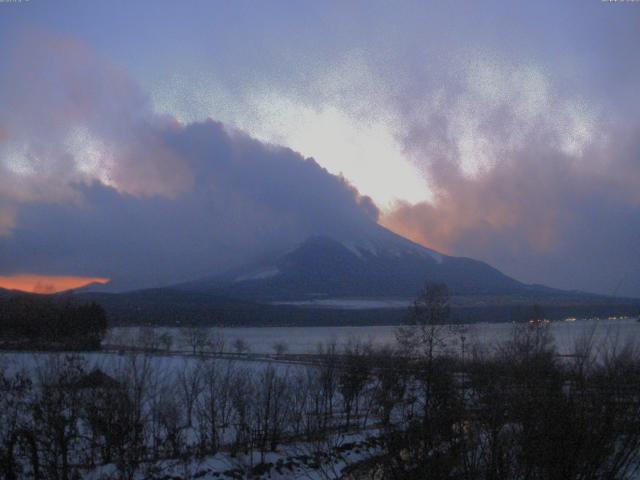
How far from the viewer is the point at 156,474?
49.0ft

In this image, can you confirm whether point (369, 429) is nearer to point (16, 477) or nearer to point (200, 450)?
point (200, 450)

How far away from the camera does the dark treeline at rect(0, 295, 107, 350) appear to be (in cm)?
3022

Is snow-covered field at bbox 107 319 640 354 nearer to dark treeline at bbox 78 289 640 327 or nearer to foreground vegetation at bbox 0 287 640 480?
foreground vegetation at bbox 0 287 640 480

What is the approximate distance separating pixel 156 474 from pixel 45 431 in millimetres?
3002

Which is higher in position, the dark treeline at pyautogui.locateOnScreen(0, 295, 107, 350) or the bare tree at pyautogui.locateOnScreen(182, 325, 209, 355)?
the dark treeline at pyautogui.locateOnScreen(0, 295, 107, 350)

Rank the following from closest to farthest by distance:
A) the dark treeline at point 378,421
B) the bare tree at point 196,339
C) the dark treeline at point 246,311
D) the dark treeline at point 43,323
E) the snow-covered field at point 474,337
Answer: the dark treeline at point 378,421
the snow-covered field at point 474,337
the dark treeline at point 43,323
the bare tree at point 196,339
the dark treeline at point 246,311

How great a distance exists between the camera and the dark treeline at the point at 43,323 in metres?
30.2

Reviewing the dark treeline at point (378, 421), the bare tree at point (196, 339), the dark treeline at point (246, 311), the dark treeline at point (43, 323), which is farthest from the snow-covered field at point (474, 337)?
the dark treeline at point (246, 311)

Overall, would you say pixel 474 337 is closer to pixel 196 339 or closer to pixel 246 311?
pixel 196 339


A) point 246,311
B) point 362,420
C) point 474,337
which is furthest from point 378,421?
point 246,311

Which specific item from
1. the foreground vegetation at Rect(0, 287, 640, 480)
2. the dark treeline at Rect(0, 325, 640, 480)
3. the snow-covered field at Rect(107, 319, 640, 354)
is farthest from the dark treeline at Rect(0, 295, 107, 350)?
the foreground vegetation at Rect(0, 287, 640, 480)

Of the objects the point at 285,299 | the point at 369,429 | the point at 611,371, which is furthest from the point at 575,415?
the point at 285,299

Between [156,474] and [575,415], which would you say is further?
[156,474]

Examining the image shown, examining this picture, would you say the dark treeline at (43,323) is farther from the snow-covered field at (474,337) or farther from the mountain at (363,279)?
the mountain at (363,279)
